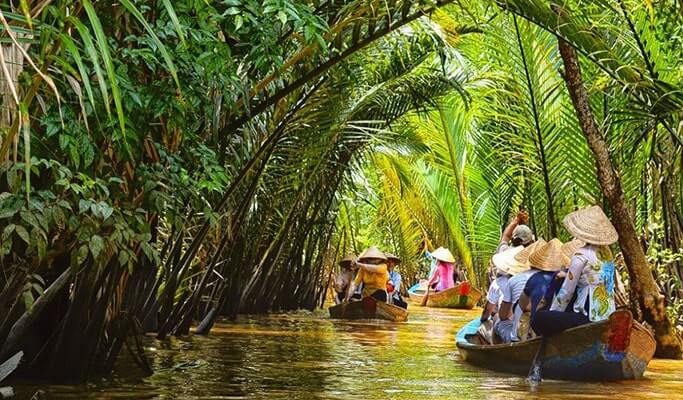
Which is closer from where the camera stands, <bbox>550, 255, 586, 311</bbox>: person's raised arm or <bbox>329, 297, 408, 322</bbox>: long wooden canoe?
<bbox>550, 255, 586, 311</bbox>: person's raised arm

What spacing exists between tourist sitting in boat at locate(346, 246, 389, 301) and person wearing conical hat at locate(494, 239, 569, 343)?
27.6 feet

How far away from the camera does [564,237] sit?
12562 mm

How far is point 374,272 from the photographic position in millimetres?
18781

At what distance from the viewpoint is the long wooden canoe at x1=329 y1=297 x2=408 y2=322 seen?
17.9 meters

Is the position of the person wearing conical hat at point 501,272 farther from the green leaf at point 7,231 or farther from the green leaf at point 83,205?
the green leaf at point 7,231

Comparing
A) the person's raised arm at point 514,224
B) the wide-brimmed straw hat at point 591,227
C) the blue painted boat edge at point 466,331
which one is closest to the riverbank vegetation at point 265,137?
the person's raised arm at point 514,224

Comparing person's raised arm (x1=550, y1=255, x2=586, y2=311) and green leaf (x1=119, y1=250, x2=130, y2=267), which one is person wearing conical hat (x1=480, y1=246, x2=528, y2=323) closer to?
person's raised arm (x1=550, y1=255, x2=586, y2=311)

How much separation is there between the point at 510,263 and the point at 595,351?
1863mm

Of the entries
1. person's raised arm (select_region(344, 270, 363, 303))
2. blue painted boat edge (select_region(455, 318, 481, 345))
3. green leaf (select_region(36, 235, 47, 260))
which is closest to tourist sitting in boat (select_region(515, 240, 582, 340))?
blue painted boat edge (select_region(455, 318, 481, 345))

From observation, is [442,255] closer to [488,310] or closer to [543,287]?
[488,310]

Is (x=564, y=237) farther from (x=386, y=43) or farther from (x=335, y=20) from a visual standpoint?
(x=335, y=20)

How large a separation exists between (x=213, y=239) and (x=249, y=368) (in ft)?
9.23

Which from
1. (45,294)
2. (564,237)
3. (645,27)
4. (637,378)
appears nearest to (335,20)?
(45,294)

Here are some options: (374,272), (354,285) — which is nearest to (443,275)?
(354,285)
